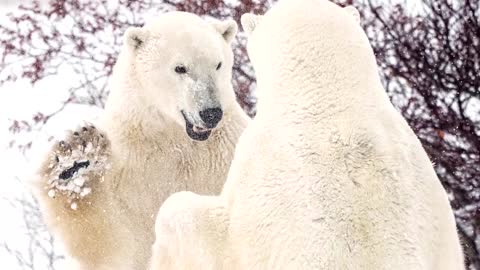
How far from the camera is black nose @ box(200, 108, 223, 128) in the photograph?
3.96m

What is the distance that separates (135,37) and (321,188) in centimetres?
189

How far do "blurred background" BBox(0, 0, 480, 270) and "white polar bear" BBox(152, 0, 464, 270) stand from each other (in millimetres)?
4054

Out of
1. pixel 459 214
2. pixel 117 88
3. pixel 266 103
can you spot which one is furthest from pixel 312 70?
pixel 459 214

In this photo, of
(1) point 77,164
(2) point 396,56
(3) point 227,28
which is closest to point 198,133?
(1) point 77,164

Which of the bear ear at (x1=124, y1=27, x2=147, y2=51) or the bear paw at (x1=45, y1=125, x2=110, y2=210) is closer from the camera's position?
the bear paw at (x1=45, y1=125, x2=110, y2=210)

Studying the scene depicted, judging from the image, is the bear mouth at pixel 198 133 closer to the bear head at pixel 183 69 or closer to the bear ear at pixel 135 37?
the bear head at pixel 183 69

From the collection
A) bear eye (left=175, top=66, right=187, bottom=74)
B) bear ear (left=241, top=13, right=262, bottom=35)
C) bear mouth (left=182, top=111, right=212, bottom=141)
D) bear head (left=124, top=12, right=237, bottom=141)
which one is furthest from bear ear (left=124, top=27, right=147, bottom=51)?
bear ear (left=241, top=13, right=262, bottom=35)

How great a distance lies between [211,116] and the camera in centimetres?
397

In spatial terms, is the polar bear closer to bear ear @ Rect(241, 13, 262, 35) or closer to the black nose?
the black nose

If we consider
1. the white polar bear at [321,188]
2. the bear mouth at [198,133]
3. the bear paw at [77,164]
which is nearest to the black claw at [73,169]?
the bear paw at [77,164]

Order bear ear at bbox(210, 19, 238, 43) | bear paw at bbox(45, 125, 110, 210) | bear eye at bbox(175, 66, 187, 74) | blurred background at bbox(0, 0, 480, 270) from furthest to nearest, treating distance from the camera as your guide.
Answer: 1. blurred background at bbox(0, 0, 480, 270)
2. bear ear at bbox(210, 19, 238, 43)
3. bear eye at bbox(175, 66, 187, 74)
4. bear paw at bbox(45, 125, 110, 210)

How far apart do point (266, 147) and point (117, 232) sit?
5.22 ft

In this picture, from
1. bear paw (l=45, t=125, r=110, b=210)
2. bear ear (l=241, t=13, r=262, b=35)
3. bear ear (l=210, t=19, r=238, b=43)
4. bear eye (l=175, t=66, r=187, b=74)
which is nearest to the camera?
bear ear (l=241, t=13, r=262, b=35)

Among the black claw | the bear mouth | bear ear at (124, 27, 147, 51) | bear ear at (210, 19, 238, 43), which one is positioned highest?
bear ear at (210, 19, 238, 43)
